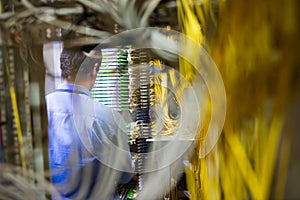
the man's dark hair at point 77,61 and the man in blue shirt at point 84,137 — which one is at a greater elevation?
the man's dark hair at point 77,61

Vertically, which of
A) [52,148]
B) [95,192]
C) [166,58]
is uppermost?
[166,58]

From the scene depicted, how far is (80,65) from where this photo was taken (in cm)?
69

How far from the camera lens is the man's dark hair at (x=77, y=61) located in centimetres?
69

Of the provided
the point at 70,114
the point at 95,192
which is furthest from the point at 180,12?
the point at 95,192

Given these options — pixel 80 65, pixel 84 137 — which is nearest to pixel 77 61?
pixel 80 65

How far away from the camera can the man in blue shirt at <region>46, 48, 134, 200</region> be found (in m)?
0.69

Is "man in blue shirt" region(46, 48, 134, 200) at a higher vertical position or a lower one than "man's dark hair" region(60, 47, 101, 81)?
lower

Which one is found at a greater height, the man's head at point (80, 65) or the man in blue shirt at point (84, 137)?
the man's head at point (80, 65)

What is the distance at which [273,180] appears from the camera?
0.55 meters

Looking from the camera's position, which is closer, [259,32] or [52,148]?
[259,32]

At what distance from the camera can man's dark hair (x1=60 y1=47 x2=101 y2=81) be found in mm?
687

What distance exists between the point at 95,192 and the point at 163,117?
9.1 inches

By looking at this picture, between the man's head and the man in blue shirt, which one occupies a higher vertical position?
the man's head

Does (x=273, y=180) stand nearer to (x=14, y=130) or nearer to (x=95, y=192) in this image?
(x=95, y=192)
